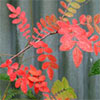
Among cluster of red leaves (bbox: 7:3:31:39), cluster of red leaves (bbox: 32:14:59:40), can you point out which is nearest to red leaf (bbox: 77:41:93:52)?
cluster of red leaves (bbox: 32:14:59:40)

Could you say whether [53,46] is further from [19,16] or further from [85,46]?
[85,46]

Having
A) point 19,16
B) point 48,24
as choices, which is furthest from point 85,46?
point 19,16

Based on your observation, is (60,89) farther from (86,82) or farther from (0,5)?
(0,5)

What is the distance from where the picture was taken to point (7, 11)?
1.00m

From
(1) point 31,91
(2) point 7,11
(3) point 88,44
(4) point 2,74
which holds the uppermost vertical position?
(2) point 7,11

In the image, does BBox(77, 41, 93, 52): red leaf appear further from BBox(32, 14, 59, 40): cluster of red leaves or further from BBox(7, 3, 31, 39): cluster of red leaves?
BBox(7, 3, 31, 39): cluster of red leaves

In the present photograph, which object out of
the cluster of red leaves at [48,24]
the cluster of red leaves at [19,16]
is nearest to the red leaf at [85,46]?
the cluster of red leaves at [48,24]

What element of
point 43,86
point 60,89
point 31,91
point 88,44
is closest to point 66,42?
point 88,44

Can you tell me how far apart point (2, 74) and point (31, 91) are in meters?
0.22

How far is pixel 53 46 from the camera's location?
1.07m

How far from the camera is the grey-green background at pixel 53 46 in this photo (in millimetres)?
1009

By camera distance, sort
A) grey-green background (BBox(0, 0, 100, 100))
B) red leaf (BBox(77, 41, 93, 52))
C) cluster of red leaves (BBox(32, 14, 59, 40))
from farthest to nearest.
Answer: grey-green background (BBox(0, 0, 100, 100)) → cluster of red leaves (BBox(32, 14, 59, 40)) → red leaf (BBox(77, 41, 93, 52))

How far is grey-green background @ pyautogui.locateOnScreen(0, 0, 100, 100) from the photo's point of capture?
101cm

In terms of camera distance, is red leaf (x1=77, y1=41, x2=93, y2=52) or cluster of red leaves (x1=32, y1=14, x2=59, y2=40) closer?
red leaf (x1=77, y1=41, x2=93, y2=52)
